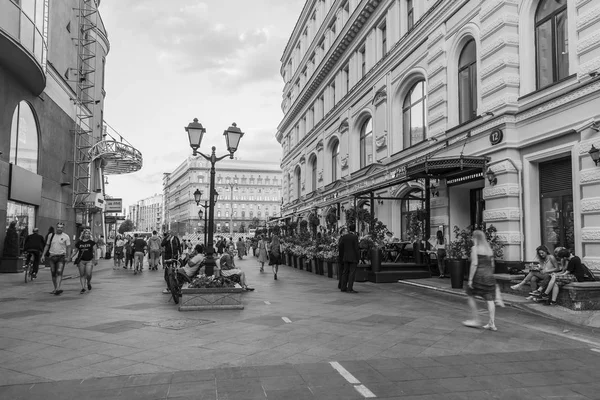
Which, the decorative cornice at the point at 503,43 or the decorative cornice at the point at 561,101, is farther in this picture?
the decorative cornice at the point at 503,43

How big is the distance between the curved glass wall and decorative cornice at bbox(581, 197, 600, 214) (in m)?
16.8

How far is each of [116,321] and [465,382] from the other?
592 cm

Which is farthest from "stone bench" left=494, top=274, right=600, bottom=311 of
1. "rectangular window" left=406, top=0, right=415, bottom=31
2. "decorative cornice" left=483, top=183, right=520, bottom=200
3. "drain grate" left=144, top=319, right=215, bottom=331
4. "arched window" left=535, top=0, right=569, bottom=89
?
"rectangular window" left=406, top=0, right=415, bottom=31

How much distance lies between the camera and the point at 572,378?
5277 mm

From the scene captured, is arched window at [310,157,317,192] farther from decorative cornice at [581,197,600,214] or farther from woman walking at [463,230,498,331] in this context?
woman walking at [463,230,498,331]

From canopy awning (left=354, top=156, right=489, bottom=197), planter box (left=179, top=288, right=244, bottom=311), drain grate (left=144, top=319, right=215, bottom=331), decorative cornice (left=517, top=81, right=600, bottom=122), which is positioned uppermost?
decorative cornice (left=517, top=81, right=600, bottom=122)

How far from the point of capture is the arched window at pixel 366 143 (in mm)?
25109

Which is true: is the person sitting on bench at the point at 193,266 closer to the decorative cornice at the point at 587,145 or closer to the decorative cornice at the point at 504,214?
the decorative cornice at the point at 504,214

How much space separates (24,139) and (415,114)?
52.9 ft

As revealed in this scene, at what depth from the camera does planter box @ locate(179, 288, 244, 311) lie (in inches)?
376

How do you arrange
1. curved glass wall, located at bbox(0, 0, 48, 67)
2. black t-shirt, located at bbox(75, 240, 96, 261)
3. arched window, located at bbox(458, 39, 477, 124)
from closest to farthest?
black t-shirt, located at bbox(75, 240, 96, 261) → curved glass wall, located at bbox(0, 0, 48, 67) → arched window, located at bbox(458, 39, 477, 124)

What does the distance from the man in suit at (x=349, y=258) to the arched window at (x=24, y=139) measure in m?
13.7

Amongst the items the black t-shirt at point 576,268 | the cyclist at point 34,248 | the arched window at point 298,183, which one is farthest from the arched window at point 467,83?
the arched window at point 298,183

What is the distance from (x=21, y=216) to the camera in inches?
774
